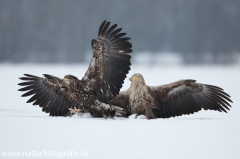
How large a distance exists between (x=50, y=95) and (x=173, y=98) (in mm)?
1839

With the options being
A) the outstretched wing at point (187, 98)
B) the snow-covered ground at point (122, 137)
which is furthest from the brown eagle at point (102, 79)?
the outstretched wing at point (187, 98)

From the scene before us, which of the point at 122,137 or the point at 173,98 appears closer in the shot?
the point at 122,137

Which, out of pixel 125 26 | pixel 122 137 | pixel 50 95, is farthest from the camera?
pixel 125 26

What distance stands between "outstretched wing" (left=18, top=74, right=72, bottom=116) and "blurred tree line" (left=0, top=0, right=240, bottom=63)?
24.2 m

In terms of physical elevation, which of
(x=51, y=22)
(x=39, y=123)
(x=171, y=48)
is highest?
(x=51, y=22)

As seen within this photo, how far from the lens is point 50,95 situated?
25.5ft

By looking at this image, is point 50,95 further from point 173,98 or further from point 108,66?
point 173,98

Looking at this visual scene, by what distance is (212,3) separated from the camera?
38656 mm

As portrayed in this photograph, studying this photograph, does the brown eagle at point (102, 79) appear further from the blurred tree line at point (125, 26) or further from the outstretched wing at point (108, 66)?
the blurred tree line at point (125, 26)

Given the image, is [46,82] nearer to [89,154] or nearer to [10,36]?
[89,154]

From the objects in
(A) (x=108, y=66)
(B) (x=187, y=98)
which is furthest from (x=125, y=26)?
(A) (x=108, y=66)

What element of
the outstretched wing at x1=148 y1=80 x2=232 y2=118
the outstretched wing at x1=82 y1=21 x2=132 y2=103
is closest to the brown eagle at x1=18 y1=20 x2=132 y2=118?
the outstretched wing at x1=82 y1=21 x2=132 y2=103

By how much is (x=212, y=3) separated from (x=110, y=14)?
25.0 ft

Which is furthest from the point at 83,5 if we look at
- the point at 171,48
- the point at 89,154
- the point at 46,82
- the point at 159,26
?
the point at 89,154
